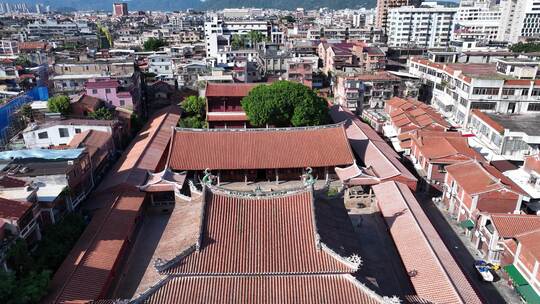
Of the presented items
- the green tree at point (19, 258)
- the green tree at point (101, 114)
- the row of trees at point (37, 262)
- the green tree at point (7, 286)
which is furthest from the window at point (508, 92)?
the green tree at point (7, 286)

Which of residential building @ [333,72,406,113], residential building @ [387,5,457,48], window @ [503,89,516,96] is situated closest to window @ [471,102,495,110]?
window @ [503,89,516,96]

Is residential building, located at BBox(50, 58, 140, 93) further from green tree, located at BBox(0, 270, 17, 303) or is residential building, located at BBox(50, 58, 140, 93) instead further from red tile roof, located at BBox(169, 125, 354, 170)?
green tree, located at BBox(0, 270, 17, 303)

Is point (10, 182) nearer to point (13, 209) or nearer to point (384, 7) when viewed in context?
point (13, 209)

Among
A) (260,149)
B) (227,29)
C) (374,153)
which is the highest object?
(227,29)

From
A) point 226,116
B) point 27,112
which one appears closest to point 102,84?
point 27,112

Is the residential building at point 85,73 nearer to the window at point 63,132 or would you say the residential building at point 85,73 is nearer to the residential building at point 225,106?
the residential building at point 225,106
